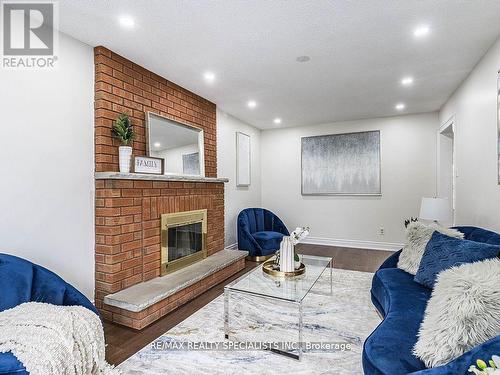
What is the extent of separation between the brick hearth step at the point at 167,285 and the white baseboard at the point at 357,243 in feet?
7.71

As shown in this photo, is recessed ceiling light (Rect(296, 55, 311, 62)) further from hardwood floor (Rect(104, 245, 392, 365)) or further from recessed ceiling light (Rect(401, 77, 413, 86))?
hardwood floor (Rect(104, 245, 392, 365))

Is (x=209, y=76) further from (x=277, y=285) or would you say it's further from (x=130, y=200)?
(x=277, y=285)

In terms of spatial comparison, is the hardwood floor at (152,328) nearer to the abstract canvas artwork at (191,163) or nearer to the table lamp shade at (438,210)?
the table lamp shade at (438,210)

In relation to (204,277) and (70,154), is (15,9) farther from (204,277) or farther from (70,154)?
(204,277)

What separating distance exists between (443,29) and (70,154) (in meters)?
3.31

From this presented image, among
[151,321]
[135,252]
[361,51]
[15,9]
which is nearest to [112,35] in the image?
[15,9]

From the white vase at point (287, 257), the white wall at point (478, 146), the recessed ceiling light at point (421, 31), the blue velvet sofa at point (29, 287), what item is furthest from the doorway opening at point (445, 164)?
the blue velvet sofa at point (29, 287)

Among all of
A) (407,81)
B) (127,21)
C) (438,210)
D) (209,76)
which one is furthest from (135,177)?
(407,81)

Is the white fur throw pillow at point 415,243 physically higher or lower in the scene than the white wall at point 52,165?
lower

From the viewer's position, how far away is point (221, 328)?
7.89 feet

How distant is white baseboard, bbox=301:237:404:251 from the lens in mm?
5194

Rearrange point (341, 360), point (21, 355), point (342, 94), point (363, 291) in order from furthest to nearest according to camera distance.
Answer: point (342, 94)
point (363, 291)
point (341, 360)
point (21, 355)

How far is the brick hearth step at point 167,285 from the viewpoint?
2.43 metres

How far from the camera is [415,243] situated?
2.56m
